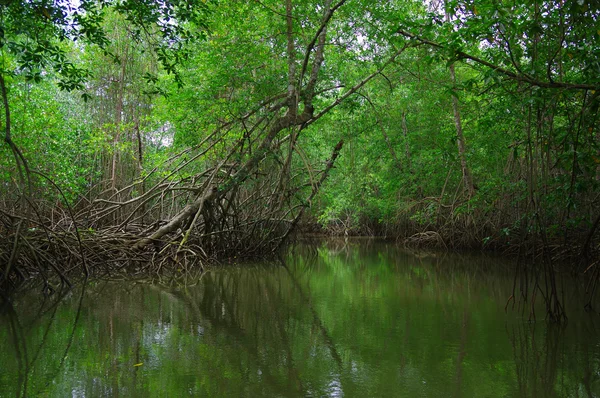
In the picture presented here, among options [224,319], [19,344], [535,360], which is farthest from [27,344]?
[535,360]

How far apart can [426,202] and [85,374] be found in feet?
34.4

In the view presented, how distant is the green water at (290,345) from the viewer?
7.43 feet

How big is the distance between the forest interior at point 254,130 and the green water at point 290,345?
68cm

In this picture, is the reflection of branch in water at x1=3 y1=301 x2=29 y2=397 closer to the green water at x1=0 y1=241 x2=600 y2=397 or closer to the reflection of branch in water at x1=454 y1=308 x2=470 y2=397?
the green water at x1=0 y1=241 x2=600 y2=397

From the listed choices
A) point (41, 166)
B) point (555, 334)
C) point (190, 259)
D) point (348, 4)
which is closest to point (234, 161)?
point (190, 259)

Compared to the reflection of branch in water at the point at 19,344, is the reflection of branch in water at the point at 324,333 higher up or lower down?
higher up

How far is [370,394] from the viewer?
217cm

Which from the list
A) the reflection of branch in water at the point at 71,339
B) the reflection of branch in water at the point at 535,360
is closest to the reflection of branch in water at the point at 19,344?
the reflection of branch in water at the point at 71,339

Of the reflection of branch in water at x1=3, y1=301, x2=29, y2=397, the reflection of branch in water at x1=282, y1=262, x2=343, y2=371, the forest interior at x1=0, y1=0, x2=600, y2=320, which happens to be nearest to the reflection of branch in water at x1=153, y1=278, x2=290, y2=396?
the reflection of branch in water at x1=282, y1=262, x2=343, y2=371

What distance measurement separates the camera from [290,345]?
2994mm

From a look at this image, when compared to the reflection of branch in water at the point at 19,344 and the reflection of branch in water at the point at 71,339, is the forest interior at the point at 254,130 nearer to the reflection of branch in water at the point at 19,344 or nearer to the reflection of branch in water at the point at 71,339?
the reflection of branch in water at the point at 71,339

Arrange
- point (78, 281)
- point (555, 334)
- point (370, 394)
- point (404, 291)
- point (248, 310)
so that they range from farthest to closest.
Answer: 1. point (78, 281)
2. point (404, 291)
3. point (248, 310)
4. point (555, 334)
5. point (370, 394)

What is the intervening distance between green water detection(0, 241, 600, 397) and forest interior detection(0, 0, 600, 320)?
2.23 feet

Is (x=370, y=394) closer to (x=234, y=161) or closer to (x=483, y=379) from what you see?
(x=483, y=379)
